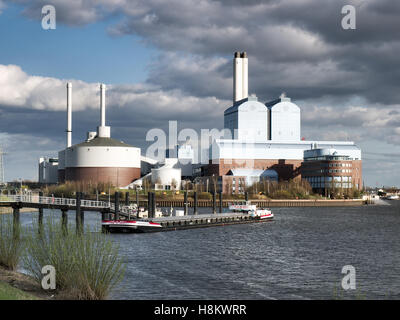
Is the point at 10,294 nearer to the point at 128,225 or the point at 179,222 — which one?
the point at 128,225

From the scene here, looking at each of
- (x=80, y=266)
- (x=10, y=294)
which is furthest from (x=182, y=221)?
(x=10, y=294)

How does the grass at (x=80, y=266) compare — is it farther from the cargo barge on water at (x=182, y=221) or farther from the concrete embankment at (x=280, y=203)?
the concrete embankment at (x=280, y=203)

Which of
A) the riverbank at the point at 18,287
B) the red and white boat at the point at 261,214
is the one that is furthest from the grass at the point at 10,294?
the red and white boat at the point at 261,214

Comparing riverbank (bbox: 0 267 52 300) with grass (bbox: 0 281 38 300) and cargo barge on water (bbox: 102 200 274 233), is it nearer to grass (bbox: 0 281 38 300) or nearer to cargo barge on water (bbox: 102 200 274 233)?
grass (bbox: 0 281 38 300)

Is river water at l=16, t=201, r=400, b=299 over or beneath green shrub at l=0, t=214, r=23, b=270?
beneath

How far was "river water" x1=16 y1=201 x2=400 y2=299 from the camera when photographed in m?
36.5

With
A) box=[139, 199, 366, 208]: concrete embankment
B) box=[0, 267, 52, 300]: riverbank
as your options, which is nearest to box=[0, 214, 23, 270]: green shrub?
box=[0, 267, 52, 300]: riverbank

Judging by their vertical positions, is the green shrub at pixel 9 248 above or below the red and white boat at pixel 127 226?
above

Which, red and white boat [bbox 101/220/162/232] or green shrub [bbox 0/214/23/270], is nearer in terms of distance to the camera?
green shrub [bbox 0/214/23/270]

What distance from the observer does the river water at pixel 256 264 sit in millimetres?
36469

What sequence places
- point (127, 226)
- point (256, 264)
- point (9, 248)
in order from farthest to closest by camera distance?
point (127, 226) < point (256, 264) < point (9, 248)

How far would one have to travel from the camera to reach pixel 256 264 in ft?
162

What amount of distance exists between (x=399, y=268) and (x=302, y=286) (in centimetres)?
1343
